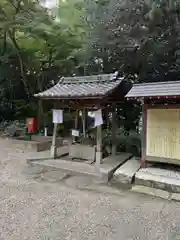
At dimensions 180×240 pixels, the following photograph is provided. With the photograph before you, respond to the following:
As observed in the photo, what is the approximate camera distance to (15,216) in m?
3.69

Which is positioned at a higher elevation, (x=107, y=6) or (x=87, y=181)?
(x=107, y=6)

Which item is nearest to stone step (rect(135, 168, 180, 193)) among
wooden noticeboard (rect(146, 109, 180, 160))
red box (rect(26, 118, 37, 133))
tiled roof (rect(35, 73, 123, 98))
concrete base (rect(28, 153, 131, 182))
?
wooden noticeboard (rect(146, 109, 180, 160))

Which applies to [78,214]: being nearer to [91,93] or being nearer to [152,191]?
[152,191]

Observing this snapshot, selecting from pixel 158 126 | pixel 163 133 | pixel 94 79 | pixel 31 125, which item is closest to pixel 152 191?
pixel 163 133

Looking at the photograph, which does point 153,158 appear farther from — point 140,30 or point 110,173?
point 140,30

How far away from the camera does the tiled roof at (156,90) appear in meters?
4.97

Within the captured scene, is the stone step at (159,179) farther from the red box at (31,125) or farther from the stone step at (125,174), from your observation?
the red box at (31,125)

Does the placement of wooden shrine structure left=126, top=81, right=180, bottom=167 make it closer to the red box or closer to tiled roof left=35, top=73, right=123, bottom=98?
tiled roof left=35, top=73, right=123, bottom=98

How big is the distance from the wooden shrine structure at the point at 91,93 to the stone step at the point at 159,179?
3.85ft

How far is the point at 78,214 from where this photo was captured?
3.83 metres

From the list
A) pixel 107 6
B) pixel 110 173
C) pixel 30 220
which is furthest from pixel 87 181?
pixel 107 6

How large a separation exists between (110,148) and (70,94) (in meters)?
2.79

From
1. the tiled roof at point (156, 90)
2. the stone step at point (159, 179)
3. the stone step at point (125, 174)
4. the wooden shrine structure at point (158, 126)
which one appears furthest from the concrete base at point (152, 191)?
the tiled roof at point (156, 90)

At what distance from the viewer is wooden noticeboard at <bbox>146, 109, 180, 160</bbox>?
553cm
